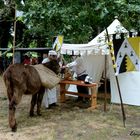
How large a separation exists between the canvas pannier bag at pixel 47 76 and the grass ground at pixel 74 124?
0.84m

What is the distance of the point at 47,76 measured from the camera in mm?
8430

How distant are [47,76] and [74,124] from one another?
4.72 feet

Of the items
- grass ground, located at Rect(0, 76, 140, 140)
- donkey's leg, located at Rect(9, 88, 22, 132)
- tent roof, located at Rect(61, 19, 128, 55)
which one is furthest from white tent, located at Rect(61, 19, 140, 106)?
donkey's leg, located at Rect(9, 88, 22, 132)

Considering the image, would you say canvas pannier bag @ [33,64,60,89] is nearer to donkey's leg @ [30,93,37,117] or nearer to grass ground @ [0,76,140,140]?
donkey's leg @ [30,93,37,117]

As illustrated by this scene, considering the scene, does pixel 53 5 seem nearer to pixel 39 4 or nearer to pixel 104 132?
pixel 39 4

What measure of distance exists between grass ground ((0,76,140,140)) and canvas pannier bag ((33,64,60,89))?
844mm

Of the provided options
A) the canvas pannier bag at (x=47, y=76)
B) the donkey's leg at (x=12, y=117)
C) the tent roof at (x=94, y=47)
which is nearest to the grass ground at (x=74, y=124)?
the donkey's leg at (x=12, y=117)

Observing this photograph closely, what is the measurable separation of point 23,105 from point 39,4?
408 cm

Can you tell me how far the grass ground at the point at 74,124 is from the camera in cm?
680

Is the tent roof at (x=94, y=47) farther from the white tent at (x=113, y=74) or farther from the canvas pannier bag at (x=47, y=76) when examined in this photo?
A: the canvas pannier bag at (x=47, y=76)

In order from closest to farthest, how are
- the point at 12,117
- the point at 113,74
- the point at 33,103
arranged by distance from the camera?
the point at 12,117, the point at 33,103, the point at 113,74

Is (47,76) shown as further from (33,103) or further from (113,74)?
(113,74)

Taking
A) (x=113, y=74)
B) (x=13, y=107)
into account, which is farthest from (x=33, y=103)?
(x=113, y=74)

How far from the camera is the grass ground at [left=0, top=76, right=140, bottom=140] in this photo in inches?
268
